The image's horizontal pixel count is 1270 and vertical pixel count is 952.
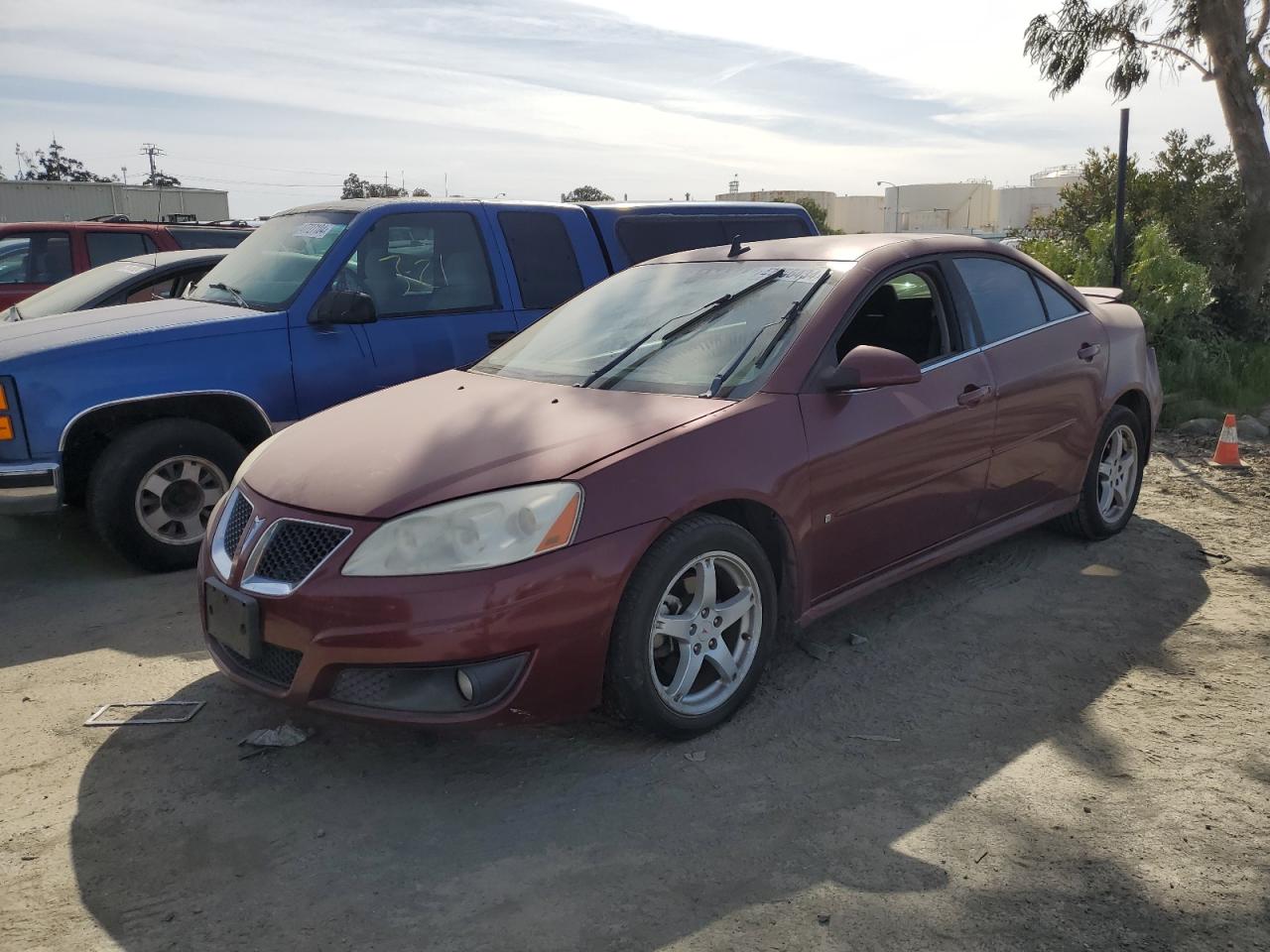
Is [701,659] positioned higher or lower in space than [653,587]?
lower

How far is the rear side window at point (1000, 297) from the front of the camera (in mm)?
4824

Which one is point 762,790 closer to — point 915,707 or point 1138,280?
point 915,707

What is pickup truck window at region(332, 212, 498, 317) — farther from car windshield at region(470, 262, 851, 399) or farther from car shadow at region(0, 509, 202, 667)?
car shadow at region(0, 509, 202, 667)

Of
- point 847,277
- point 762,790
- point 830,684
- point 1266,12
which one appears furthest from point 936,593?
point 1266,12

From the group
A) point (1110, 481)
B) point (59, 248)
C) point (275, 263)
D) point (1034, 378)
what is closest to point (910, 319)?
point (1034, 378)

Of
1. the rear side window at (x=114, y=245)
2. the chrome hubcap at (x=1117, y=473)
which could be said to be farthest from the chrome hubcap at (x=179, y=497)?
the rear side window at (x=114, y=245)

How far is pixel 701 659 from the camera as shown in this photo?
143 inches

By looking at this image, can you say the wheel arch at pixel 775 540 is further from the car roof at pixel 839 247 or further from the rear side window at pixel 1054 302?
the rear side window at pixel 1054 302

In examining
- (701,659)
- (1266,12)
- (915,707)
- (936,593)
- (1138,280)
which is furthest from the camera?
(1266,12)

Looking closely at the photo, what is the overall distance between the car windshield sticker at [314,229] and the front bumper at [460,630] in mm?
3309

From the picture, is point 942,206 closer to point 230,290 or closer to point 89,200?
point 89,200

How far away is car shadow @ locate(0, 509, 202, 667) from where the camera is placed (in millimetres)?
4652

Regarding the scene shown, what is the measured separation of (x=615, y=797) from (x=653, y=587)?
65cm

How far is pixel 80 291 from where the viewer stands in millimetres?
7496
